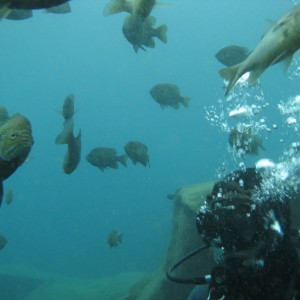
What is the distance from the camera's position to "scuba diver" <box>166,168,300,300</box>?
8.68ft

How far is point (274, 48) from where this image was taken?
163cm

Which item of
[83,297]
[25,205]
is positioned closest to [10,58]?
[25,205]

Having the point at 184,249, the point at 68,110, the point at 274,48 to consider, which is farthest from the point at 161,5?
the point at 184,249

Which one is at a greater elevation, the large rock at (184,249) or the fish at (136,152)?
the fish at (136,152)

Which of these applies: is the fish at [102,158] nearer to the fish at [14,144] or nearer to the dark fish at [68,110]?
the dark fish at [68,110]

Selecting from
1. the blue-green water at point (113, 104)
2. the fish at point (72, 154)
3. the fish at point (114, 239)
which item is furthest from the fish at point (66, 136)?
the blue-green water at point (113, 104)

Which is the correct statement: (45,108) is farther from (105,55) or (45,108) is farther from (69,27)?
(69,27)

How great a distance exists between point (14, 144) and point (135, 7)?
194 centimetres

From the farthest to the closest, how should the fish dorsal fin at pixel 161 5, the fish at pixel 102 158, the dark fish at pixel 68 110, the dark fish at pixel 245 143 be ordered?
the fish at pixel 102 158 → the dark fish at pixel 245 143 → the dark fish at pixel 68 110 → the fish dorsal fin at pixel 161 5

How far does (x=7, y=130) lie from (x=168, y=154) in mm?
138265

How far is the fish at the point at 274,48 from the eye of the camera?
1585mm

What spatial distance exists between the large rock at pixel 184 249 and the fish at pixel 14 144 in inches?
227

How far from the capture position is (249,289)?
2.65 meters

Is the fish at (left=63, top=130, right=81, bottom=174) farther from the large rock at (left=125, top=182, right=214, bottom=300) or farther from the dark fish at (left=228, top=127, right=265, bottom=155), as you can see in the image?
the large rock at (left=125, top=182, right=214, bottom=300)
